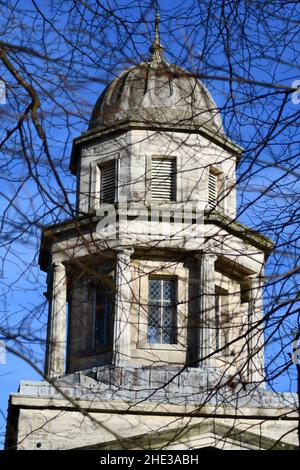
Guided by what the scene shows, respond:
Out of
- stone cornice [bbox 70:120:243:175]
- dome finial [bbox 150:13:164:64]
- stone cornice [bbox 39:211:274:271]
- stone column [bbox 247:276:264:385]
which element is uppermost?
dome finial [bbox 150:13:164:64]

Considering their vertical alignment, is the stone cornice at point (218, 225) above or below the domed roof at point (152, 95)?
below

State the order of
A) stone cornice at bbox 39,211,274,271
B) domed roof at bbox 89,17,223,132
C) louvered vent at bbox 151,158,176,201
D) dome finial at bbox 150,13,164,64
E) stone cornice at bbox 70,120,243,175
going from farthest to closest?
1. louvered vent at bbox 151,158,176,201
2. dome finial at bbox 150,13,164,64
3. stone cornice at bbox 70,120,243,175
4. domed roof at bbox 89,17,223,132
5. stone cornice at bbox 39,211,274,271

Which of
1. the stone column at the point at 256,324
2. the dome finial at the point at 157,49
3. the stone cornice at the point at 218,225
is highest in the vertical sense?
the dome finial at the point at 157,49

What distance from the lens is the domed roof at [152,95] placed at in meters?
13.4

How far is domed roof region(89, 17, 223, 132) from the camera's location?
1345 centimetres

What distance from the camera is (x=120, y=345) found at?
36.7m

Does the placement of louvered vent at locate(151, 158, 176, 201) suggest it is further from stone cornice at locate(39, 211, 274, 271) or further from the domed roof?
stone cornice at locate(39, 211, 274, 271)

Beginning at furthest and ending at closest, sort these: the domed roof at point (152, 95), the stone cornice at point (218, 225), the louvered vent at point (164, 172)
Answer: the louvered vent at point (164, 172), the domed roof at point (152, 95), the stone cornice at point (218, 225)

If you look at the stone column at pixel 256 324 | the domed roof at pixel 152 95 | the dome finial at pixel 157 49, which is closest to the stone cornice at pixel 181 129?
the domed roof at pixel 152 95

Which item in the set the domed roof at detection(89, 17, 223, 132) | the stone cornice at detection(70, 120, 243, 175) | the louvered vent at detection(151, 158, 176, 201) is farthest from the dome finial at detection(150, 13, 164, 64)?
the louvered vent at detection(151, 158, 176, 201)

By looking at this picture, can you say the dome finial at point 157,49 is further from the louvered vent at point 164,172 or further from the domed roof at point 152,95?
the louvered vent at point 164,172

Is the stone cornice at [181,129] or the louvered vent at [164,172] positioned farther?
the louvered vent at [164,172]

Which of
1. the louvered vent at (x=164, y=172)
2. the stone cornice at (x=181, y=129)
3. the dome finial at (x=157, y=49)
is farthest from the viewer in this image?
the louvered vent at (x=164, y=172)

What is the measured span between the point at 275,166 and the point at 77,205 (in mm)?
1815
